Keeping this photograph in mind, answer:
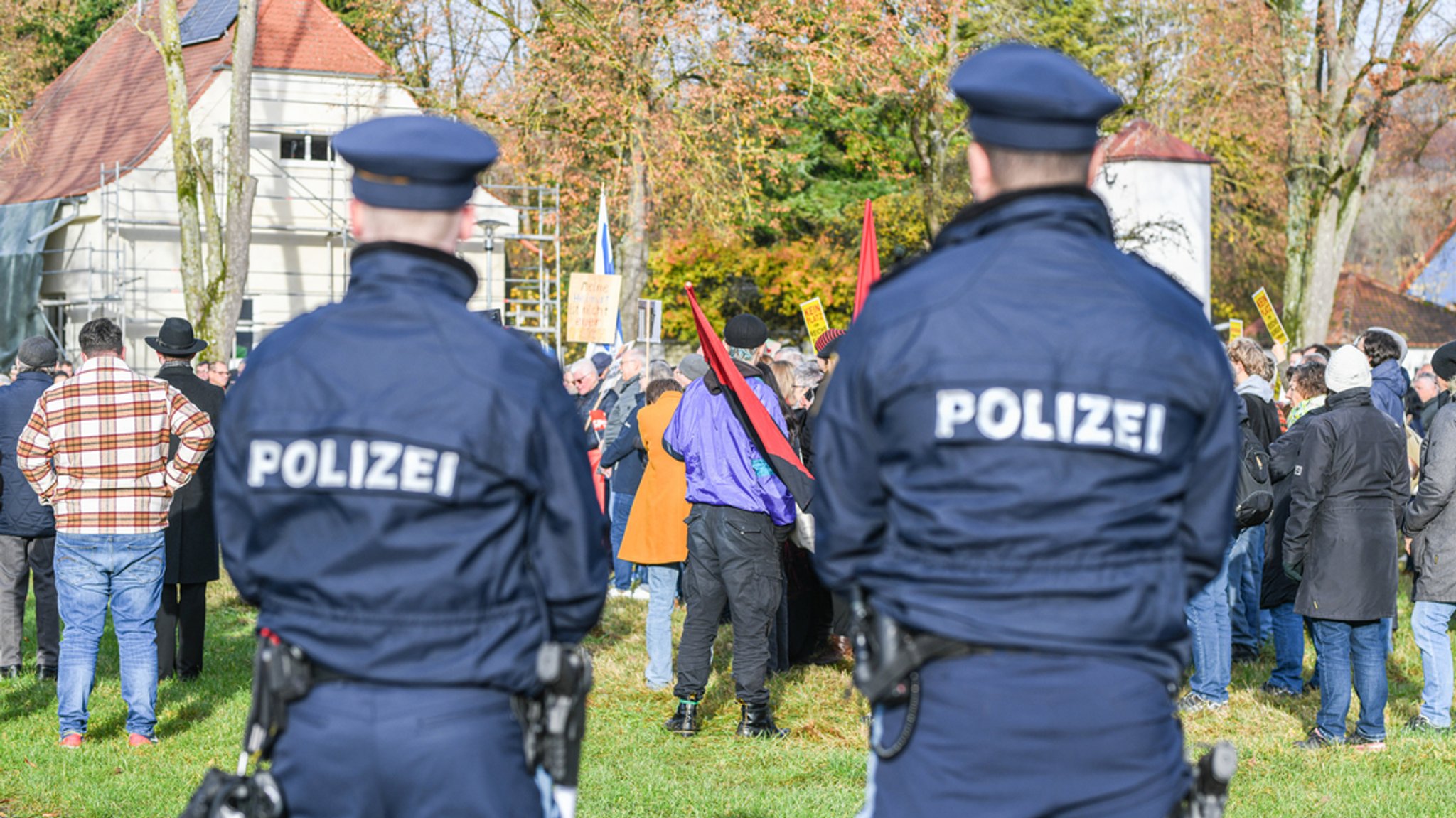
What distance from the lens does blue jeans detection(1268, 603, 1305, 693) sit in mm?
8703

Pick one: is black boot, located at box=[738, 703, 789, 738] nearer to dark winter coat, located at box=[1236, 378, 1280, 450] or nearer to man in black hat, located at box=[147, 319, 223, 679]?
man in black hat, located at box=[147, 319, 223, 679]

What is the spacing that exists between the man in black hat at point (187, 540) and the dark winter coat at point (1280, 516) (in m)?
6.21

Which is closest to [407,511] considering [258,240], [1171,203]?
[258,240]

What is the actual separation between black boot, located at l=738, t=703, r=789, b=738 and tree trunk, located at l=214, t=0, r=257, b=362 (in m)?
14.5

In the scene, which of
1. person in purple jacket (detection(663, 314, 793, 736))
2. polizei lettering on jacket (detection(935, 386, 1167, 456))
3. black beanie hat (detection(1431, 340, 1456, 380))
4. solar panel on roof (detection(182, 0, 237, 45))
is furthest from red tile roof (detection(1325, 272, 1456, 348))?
polizei lettering on jacket (detection(935, 386, 1167, 456))

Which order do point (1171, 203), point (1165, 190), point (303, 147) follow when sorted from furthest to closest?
1. point (1171, 203)
2. point (1165, 190)
3. point (303, 147)

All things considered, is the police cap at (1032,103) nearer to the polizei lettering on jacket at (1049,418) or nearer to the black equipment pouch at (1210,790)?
the polizei lettering on jacket at (1049,418)

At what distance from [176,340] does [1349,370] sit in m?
6.50

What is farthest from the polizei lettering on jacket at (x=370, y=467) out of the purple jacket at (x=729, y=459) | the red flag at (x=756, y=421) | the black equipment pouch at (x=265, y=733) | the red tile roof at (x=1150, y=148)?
the red tile roof at (x=1150, y=148)

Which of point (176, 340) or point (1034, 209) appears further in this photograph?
point (176, 340)

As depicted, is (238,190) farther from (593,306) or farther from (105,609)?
(105,609)

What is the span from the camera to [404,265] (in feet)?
9.90

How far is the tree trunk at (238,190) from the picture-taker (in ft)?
67.3

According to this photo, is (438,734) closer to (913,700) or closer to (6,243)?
(913,700)
